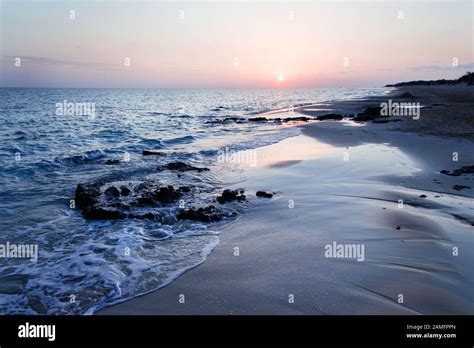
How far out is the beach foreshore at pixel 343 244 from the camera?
4.64 metres

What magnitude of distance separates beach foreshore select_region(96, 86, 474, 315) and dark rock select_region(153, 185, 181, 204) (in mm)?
2055

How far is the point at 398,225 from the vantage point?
697 centimetres

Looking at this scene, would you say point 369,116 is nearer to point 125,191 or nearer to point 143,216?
point 125,191

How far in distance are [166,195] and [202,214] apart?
6.27 ft

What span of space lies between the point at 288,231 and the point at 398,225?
2.13 metres

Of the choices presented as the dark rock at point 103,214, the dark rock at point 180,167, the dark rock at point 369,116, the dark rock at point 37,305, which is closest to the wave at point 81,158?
the dark rock at point 180,167

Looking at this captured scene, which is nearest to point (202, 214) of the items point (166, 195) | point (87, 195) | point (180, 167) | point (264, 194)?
point (166, 195)

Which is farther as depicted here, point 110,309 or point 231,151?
point 231,151

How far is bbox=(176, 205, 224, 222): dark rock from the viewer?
8.27m

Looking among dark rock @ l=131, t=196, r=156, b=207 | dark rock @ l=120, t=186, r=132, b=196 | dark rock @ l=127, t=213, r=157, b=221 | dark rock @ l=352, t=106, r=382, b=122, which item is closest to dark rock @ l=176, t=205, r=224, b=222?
dark rock @ l=127, t=213, r=157, b=221

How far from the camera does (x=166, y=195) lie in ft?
32.5

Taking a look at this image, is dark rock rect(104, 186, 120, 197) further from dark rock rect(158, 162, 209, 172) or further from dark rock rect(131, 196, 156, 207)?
dark rock rect(158, 162, 209, 172)
